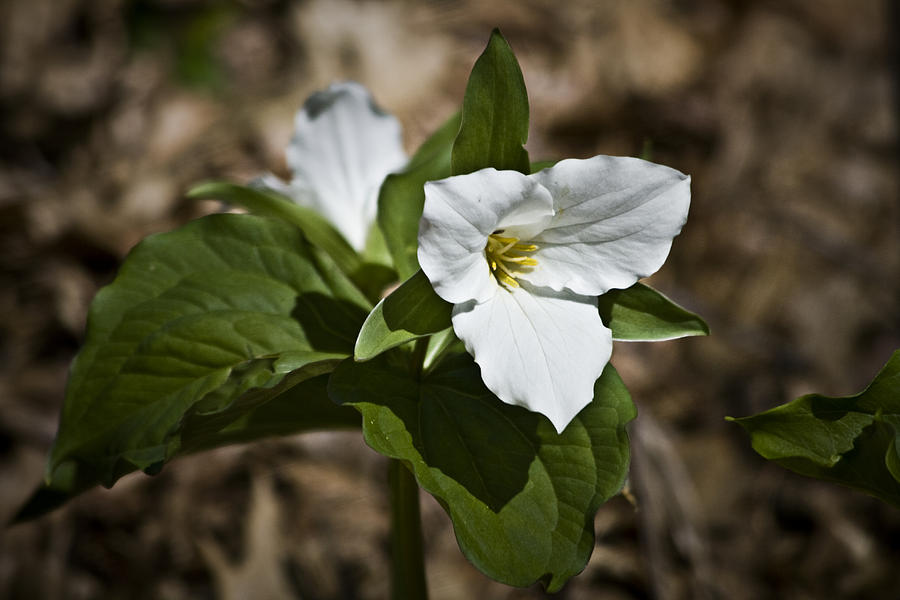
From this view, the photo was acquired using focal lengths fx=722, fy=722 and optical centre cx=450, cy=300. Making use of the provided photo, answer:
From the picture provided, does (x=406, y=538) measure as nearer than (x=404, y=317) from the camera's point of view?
No

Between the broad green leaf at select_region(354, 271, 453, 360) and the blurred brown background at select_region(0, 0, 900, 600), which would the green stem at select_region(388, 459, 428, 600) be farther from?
the blurred brown background at select_region(0, 0, 900, 600)

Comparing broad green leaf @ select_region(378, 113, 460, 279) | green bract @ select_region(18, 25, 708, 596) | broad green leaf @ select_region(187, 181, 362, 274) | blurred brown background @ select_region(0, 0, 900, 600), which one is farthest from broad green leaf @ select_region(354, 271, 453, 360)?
blurred brown background @ select_region(0, 0, 900, 600)

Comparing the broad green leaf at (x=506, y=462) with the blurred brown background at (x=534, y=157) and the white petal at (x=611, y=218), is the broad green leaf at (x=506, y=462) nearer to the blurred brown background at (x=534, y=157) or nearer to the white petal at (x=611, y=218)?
the white petal at (x=611, y=218)

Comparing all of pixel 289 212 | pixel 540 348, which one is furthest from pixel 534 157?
pixel 540 348

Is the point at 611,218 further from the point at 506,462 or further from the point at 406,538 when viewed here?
the point at 406,538

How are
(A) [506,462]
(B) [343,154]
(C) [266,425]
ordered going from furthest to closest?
(B) [343,154], (C) [266,425], (A) [506,462]

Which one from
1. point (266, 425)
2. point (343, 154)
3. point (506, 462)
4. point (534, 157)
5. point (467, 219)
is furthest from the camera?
point (534, 157)

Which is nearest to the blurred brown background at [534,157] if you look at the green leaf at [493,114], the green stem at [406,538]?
the green stem at [406,538]
